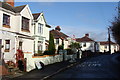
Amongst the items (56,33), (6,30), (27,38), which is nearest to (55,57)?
(27,38)

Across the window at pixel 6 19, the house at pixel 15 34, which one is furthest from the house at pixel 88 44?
the window at pixel 6 19

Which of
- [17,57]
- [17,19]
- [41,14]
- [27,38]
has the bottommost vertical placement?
[17,57]

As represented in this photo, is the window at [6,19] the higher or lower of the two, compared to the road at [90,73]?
higher

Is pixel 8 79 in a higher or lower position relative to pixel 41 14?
lower

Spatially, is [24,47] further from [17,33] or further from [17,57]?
[17,57]

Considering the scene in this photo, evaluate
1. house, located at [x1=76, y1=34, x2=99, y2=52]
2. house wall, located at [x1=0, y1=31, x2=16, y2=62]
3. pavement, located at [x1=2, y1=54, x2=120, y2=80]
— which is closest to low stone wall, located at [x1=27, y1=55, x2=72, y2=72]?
pavement, located at [x1=2, y1=54, x2=120, y2=80]

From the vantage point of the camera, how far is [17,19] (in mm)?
20297

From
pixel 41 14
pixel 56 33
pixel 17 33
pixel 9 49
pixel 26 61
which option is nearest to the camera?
pixel 26 61

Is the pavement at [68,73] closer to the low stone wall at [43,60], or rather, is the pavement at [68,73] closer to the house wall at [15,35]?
the low stone wall at [43,60]

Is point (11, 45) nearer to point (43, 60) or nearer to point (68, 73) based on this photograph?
point (43, 60)

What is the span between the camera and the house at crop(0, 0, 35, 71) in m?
15.5

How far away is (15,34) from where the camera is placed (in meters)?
19.0

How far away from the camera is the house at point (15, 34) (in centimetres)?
1555

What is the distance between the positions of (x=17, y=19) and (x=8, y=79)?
11.0 m
